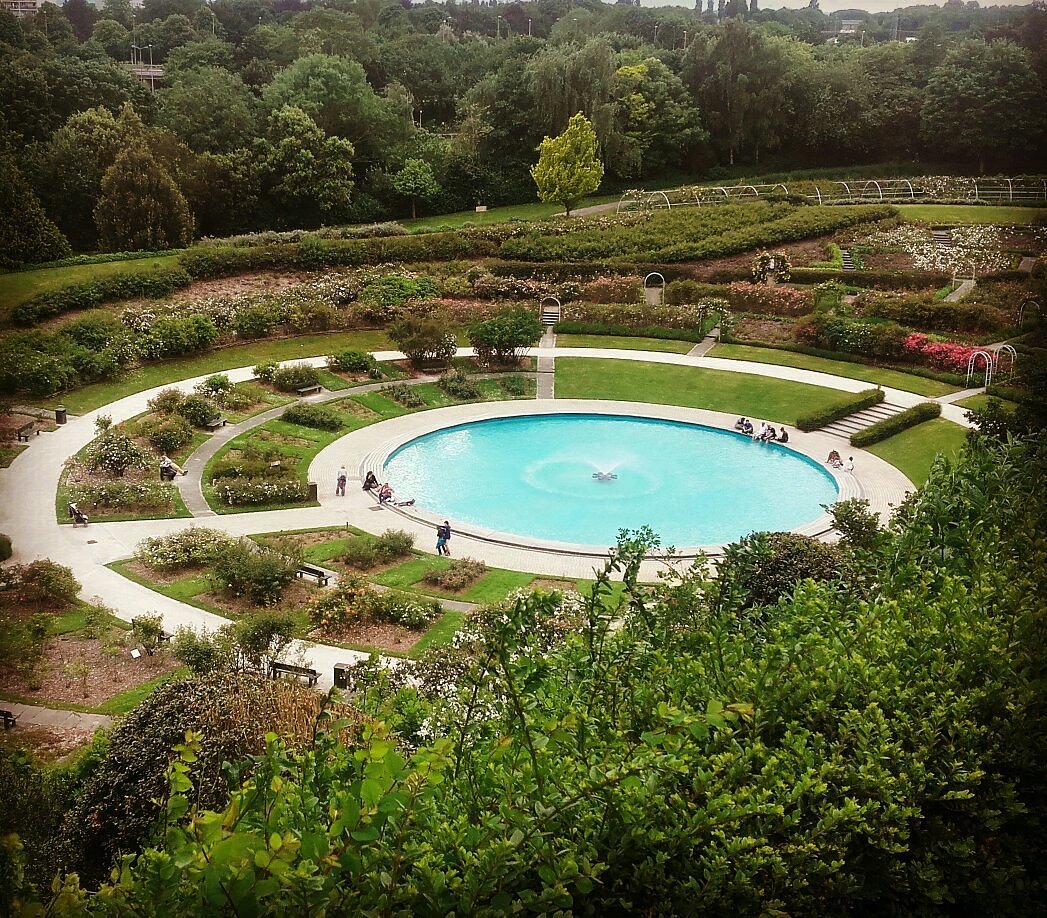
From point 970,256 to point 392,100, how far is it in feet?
108

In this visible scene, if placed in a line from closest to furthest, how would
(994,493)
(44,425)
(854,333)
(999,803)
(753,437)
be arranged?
(999,803)
(994,493)
(44,425)
(753,437)
(854,333)

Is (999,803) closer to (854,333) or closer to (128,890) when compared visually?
(128,890)

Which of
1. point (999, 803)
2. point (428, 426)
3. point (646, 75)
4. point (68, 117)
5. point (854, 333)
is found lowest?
point (428, 426)

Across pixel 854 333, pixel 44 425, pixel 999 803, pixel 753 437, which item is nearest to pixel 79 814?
pixel 999 803

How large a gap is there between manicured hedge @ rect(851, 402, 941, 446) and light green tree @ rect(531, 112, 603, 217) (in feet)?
80.2

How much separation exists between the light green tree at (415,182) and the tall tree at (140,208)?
1646 centimetres

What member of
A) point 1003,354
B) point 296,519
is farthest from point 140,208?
point 1003,354

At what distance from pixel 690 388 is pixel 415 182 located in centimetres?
2597

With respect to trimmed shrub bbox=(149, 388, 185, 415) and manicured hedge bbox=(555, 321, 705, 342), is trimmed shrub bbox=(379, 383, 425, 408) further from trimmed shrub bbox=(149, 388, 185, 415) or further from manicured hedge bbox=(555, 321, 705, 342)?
manicured hedge bbox=(555, 321, 705, 342)

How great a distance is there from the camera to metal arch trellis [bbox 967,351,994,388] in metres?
29.5

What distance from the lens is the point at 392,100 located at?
54375 mm

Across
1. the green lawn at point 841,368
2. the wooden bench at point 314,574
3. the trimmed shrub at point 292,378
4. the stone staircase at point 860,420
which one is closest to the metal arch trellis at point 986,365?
the green lawn at point 841,368

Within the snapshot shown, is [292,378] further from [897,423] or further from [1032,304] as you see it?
[1032,304]

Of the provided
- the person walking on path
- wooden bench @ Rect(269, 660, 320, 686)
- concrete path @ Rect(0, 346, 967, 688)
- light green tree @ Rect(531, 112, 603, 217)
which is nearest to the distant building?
concrete path @ Rect(0, 346, 967, 688)
